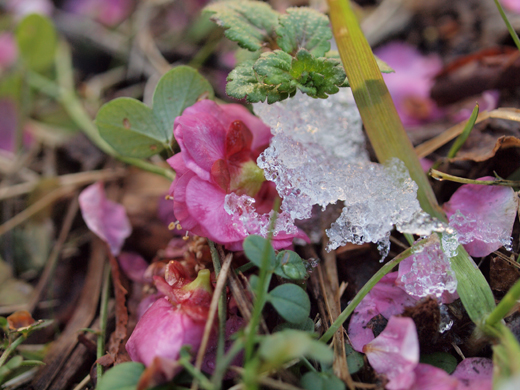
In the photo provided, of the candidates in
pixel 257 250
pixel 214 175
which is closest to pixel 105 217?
pixel 214 175

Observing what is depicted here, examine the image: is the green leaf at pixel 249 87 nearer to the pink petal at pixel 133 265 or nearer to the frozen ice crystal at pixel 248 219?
the frozen ice crystal at pixel 248 219

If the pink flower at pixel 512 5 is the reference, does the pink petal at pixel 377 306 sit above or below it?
below

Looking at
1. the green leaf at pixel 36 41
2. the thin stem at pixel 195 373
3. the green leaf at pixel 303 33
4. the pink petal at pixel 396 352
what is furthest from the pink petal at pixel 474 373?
the green leaf at pixel 36 41

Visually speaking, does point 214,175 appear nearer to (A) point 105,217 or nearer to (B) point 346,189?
(B) point 346,189

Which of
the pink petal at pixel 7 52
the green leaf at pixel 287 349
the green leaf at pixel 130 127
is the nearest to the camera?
the green leaf at pixel 287 349

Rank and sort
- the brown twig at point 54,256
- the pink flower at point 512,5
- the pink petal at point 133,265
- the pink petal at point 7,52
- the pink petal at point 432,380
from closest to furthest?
the pink petal at point 432,380 → the pink petal at point 133,265 → the brown twig at point 54,256 → the pink flower at point 512,5 → the pink petal at point 7,52

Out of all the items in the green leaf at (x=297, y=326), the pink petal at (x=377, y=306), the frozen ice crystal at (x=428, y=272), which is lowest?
the pink petal at (x=377, y=306)

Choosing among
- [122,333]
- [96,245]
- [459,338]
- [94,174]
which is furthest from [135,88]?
[459,338]
